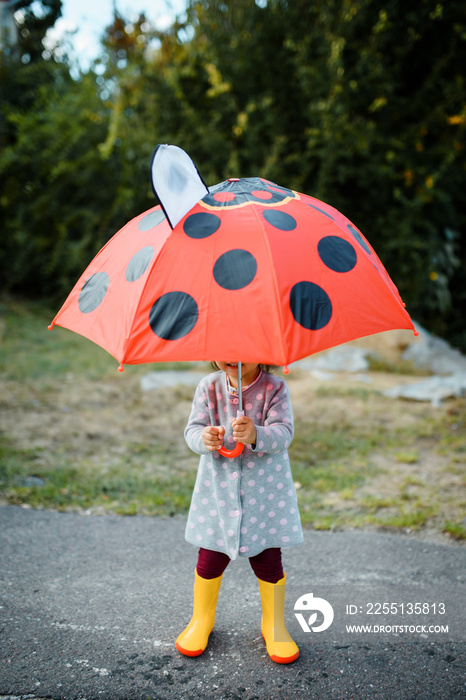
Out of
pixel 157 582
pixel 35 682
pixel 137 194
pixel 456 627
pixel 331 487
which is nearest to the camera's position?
pixel 35 682

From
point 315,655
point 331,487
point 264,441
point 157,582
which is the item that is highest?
point 264,441

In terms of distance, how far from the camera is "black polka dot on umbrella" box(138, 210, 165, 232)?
5.90 ft

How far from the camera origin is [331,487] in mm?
3561

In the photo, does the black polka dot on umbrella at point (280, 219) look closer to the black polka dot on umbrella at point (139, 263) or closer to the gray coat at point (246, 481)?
the black polka dot on umbrella at point (139, 263)

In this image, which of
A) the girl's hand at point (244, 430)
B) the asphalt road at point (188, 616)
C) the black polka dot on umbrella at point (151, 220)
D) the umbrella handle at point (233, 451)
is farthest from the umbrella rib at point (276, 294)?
the asphalt road at point (188, 616)

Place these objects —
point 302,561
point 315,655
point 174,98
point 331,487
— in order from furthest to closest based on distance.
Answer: point 174,98
point 331,487
point 302,561
point 315,655

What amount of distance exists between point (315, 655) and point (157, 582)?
32.4 inches

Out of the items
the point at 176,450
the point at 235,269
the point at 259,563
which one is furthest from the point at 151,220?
the point at 176,450

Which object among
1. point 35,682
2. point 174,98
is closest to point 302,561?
point 35,682

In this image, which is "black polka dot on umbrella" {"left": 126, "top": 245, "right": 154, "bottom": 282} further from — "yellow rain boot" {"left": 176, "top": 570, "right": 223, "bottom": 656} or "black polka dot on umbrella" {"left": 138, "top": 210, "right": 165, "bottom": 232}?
"yellow rain boot" {"left": 176, "top": 570, "right": 223, "bottom": 656}

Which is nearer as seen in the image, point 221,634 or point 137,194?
point 221,634

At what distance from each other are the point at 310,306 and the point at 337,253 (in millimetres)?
248

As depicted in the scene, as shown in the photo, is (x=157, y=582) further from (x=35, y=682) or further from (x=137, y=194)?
(x=137, y=194)

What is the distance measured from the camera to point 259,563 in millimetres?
2066
